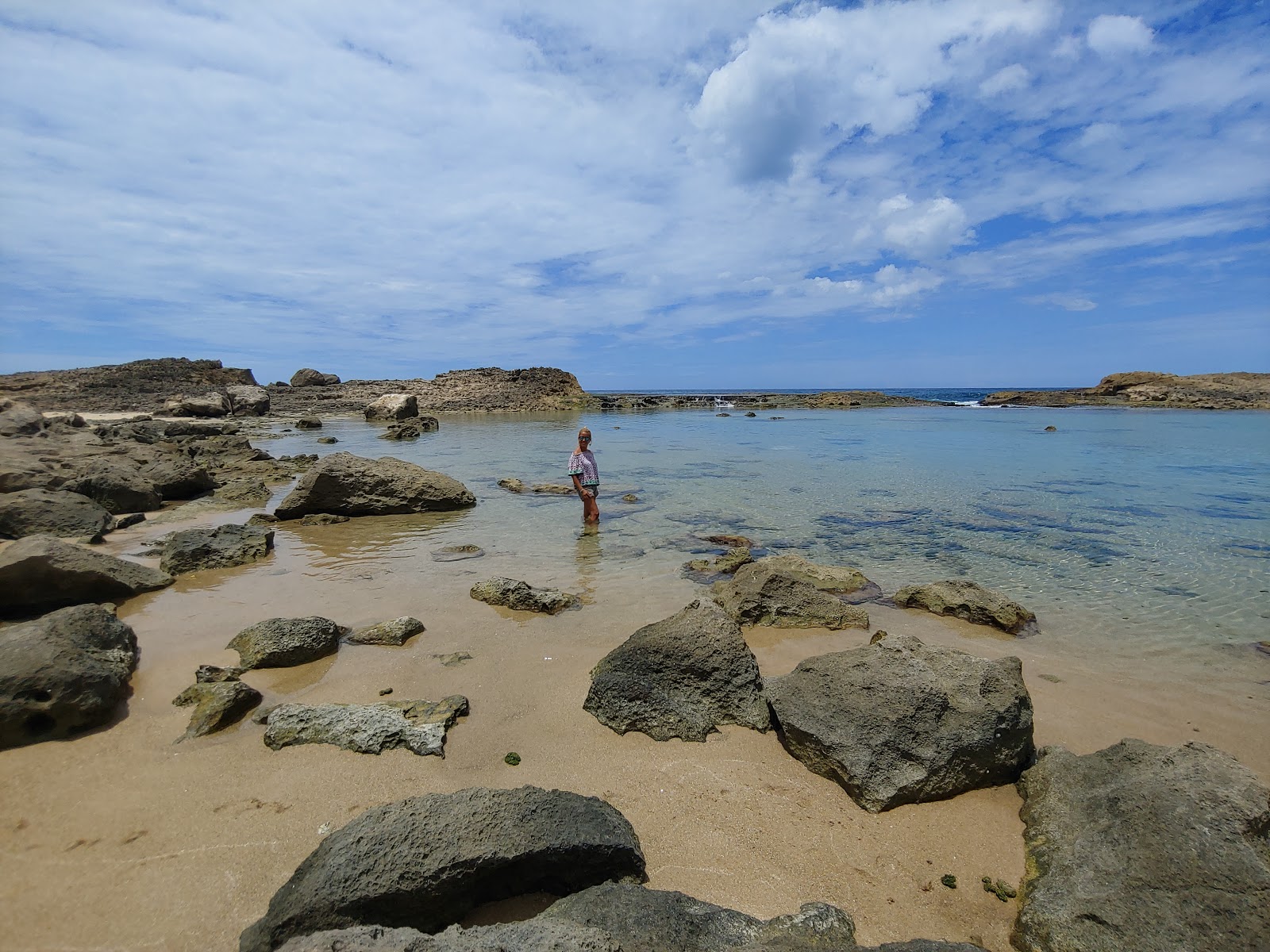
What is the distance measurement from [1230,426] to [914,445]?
74.2 feet

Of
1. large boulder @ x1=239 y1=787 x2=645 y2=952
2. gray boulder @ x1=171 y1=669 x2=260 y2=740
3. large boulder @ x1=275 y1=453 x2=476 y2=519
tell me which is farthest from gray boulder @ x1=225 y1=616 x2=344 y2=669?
large boulder @ x1=275 y1=453 x2=476 y2=519

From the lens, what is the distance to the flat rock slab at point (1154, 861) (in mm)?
2600

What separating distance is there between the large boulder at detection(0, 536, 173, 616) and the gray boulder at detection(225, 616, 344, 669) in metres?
2.12

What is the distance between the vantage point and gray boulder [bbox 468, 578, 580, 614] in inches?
273

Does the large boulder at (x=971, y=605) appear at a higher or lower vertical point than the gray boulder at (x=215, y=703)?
lower

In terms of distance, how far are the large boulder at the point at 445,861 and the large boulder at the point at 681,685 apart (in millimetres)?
1368

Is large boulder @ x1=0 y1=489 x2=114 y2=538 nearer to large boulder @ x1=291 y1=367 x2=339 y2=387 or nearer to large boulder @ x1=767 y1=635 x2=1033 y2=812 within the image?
large boulder @ x1=767 y1=635 x2=1033 y2=812

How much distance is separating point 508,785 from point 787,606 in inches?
156

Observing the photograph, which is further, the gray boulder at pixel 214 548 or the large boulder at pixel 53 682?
the gray boulder at pixel 214 548

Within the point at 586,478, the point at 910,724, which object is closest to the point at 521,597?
the point at 910,724

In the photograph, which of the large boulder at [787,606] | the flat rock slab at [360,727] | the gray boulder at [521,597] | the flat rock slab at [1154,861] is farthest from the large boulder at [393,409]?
the flat rock slab at [1154,861]

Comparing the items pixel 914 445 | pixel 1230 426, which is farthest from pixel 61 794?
pixel 1230 426

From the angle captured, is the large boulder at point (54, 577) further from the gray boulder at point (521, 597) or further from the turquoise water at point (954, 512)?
the gray boulder at point (521, 597)

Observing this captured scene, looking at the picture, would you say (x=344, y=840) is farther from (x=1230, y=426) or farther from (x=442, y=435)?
(x=1230, y=426)
